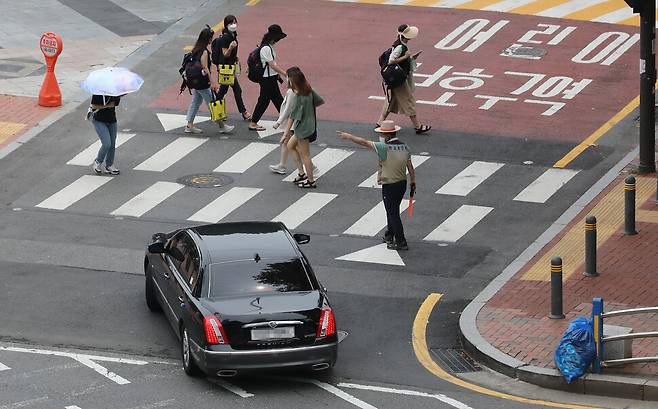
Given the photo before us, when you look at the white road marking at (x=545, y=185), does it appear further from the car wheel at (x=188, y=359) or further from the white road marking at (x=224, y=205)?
the car wheel at (x=188, y=359)

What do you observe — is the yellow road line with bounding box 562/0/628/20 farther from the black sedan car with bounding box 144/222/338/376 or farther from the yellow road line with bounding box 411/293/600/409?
the black sedan car with bounding box 144/222/338/376

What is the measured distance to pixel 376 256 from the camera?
19453 mm

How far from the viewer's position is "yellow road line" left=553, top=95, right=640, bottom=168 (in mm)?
23328

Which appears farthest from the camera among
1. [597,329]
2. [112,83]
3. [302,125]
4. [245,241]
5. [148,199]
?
[112,83]

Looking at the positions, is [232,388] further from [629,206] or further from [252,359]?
[629,206]

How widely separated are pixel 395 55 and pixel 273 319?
1047cm

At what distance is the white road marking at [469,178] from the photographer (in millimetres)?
22047

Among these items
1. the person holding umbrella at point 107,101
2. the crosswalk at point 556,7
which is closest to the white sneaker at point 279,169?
the person holding umbrella at point 107,101

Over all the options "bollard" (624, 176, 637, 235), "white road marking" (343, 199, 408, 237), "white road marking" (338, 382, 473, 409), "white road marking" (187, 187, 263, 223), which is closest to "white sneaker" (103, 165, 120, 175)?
"white road marking" (187, 187, 263, 223)

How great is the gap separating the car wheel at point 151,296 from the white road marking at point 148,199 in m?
3.97

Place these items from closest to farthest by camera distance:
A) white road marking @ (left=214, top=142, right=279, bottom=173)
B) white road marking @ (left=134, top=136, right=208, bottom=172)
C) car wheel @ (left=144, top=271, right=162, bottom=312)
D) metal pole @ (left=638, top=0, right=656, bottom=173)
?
car wheel @ (left=144, top=271, right=162, bottom=312) < metal pole @ (left=638, top=0, right=656, bottom=173) < white road marking @ (left=214, top=142, right=279, bottom=173) < white road marking @ (left=134, top=136, right=208, bottom=172)

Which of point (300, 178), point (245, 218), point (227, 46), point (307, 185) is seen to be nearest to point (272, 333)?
point (245, 218)

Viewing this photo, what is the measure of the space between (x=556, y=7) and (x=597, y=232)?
12.8 meters

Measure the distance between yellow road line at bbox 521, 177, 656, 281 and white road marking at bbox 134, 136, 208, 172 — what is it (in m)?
7.00
